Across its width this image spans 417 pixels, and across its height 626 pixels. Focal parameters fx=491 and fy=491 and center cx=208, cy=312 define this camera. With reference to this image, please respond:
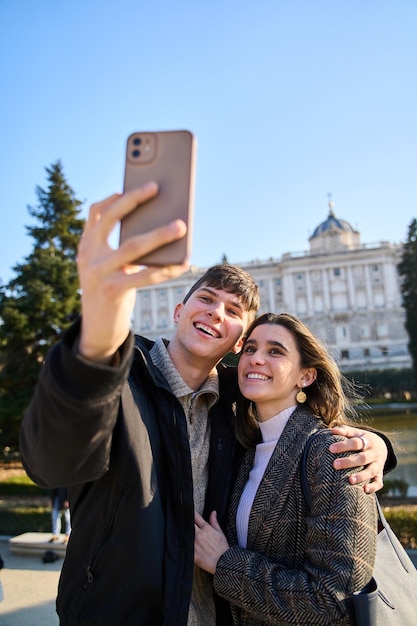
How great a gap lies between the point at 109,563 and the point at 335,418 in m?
1.15

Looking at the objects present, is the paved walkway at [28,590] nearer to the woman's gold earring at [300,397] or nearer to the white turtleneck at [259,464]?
the white turtleneck at [259,464]

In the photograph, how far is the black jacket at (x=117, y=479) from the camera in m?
1.00

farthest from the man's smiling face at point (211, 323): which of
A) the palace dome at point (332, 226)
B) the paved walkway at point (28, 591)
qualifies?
the palace dome at point (332, 226)

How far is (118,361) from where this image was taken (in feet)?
3.35

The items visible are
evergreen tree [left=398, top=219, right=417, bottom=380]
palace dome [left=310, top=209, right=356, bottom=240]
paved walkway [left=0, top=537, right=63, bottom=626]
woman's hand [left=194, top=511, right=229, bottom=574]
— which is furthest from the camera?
palace dome [left=310, top=209, right=356, bottom=240]

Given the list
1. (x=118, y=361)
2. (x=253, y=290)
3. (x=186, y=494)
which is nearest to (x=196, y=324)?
(x=253, y=290)

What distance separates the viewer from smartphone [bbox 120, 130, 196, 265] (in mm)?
958

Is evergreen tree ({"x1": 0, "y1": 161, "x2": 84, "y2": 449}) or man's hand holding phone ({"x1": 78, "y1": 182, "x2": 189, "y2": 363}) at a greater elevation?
evergreen tree ({"x1": 0, "y1": 161, "x2": 84, "y2": 449})

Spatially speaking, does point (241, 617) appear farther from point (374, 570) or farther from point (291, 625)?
point (374, 570)

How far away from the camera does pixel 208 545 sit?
1.67 metres

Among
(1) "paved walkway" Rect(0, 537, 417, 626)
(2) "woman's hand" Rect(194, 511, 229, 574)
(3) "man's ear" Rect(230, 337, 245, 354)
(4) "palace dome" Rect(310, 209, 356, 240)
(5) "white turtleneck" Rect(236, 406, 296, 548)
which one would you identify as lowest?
(1) "paved walkway" Rect(0, 537, 417, 626)

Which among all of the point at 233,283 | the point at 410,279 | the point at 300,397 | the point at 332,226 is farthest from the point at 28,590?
the point at 332,226

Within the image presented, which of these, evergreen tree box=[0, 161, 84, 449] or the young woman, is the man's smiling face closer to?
the young woman

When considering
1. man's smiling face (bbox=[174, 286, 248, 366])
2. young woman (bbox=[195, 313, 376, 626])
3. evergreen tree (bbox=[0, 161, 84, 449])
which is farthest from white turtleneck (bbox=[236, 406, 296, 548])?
evergreen tree (bbox=[0, 161, 84, 449])
